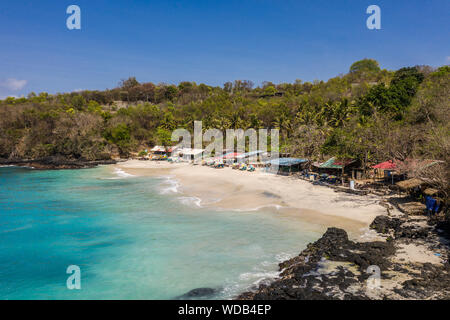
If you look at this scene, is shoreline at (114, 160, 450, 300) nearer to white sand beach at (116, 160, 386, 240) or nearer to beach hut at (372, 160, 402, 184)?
white sand beach at (116, 160, 386, 240)

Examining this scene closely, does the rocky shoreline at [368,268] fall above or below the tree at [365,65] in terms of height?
below

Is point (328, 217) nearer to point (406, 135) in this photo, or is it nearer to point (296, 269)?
point (296, 269)

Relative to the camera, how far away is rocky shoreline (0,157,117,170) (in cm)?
4522

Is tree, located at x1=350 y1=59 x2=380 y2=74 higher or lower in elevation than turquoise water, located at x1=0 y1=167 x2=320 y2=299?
higher

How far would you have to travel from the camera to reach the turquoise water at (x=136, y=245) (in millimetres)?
11258

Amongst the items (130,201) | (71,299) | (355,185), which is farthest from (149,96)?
(71,299)

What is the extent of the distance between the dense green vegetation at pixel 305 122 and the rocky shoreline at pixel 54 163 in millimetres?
2594

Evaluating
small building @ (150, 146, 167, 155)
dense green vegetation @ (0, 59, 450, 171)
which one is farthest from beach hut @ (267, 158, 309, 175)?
small building @ (150, 146, 167, 155)

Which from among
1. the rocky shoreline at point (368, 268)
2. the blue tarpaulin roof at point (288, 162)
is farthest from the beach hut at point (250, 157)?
the rocky shoreline at point (368, 268)

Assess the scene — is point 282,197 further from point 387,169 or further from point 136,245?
point 136,245

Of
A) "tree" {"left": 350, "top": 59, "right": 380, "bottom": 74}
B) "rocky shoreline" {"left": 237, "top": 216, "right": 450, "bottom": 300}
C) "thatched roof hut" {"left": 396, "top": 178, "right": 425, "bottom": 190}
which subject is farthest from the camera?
"tree" {"left": 350, "top": 59, "right": 380, "bottom": 74}

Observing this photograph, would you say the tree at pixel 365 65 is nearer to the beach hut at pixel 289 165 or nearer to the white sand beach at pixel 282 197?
the beach hut at pixel 289 165

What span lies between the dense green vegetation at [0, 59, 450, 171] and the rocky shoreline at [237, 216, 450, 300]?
447 centimetres

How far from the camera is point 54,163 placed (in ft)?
151
